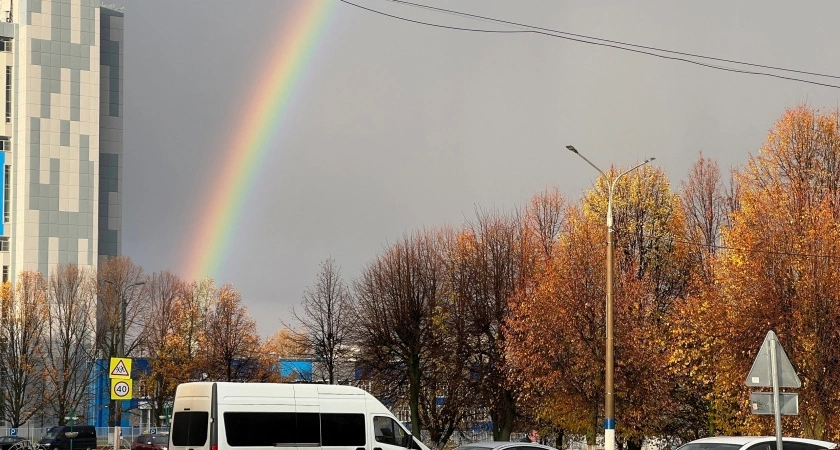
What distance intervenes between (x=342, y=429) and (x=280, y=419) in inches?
65.3

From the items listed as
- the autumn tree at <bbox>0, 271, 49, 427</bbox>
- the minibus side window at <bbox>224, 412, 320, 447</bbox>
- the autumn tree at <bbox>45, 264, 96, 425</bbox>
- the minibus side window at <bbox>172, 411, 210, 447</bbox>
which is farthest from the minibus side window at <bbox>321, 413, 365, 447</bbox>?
the autumn tree at <bbox>0, 271, 49, 427</bbox>

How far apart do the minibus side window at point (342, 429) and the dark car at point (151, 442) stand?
90.5ft

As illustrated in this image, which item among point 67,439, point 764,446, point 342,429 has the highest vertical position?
point 342,429

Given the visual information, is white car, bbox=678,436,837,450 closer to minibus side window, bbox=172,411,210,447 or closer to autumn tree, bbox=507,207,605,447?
minibus side window, bbox=172,411,210,447

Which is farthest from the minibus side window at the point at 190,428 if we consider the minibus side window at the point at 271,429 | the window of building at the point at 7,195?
the window of building at the point at 7,195

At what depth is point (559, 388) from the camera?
47.3 meters

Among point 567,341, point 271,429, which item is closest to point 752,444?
point 271,429

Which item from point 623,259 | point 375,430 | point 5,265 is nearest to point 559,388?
point 623,259

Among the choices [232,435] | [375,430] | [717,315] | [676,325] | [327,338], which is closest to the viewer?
[232,435]

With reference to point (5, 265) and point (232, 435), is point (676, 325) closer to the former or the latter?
point (232, 435)

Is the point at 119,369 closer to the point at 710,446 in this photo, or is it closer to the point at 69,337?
the point at 710,446

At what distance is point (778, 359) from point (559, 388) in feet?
97.8

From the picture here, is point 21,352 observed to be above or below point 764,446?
above

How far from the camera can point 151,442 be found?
54.0 meters
